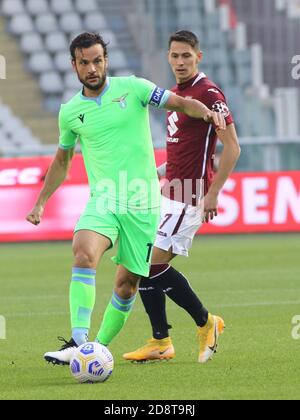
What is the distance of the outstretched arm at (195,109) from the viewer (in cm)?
692

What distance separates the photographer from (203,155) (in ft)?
26.2

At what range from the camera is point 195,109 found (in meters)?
7.09

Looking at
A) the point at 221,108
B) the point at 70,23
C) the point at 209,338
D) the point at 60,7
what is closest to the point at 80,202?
the point at 70,23

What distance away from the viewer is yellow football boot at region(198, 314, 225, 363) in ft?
25.4

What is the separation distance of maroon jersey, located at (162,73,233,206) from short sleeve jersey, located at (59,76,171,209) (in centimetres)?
66

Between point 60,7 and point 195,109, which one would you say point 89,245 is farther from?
point 60,7

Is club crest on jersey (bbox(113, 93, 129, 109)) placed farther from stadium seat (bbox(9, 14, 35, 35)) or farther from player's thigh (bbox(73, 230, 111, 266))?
stadium seat (bbox(9, 14, 35, 35))

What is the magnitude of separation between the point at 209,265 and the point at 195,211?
682 cm

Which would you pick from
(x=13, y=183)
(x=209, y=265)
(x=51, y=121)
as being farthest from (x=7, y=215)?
(x=51, y=121)

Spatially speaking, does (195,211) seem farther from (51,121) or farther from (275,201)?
(51,121)

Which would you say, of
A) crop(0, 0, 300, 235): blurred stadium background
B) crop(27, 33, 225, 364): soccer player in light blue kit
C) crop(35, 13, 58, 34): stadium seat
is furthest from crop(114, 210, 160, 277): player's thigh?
crop(35, 13, 58, 34): stadium seat

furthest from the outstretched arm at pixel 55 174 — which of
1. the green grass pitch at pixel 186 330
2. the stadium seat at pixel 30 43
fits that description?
the stadium seat at pixel 30 43

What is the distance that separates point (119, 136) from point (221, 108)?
0.82 metres

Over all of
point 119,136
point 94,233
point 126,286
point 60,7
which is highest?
point 60,7
